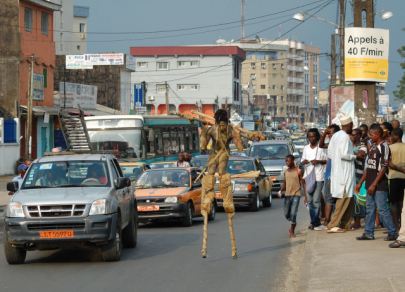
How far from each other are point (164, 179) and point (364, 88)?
5473 millimetres

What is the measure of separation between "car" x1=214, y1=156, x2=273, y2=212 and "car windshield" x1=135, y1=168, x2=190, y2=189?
2.77 m

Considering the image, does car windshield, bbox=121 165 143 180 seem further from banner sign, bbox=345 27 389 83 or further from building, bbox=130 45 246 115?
building, bbox=130 45 246 115

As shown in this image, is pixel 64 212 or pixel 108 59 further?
pixel 108 59

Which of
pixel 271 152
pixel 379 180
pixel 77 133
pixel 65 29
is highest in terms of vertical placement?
pixel 65 29

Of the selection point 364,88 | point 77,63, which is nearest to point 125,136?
point 364,88

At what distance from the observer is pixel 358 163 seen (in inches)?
517

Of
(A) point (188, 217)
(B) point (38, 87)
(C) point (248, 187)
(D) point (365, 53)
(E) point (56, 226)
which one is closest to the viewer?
(E) point (56, 226)

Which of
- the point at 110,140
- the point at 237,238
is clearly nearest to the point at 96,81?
the point at 110,140

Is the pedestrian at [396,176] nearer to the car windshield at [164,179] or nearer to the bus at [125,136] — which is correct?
the car windshield at [164,179]

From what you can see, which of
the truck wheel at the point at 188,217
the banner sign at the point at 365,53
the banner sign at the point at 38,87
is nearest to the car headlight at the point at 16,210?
the truck wheel at the point at 188,217

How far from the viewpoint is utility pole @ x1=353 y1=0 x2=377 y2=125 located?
15.4 metres

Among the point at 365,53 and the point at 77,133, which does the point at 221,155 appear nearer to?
the point at 365,53

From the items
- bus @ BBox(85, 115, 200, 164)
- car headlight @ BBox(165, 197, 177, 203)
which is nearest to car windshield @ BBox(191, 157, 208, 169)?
bus @ BBox(85, 115, 200, 164)

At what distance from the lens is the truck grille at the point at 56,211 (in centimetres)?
977
